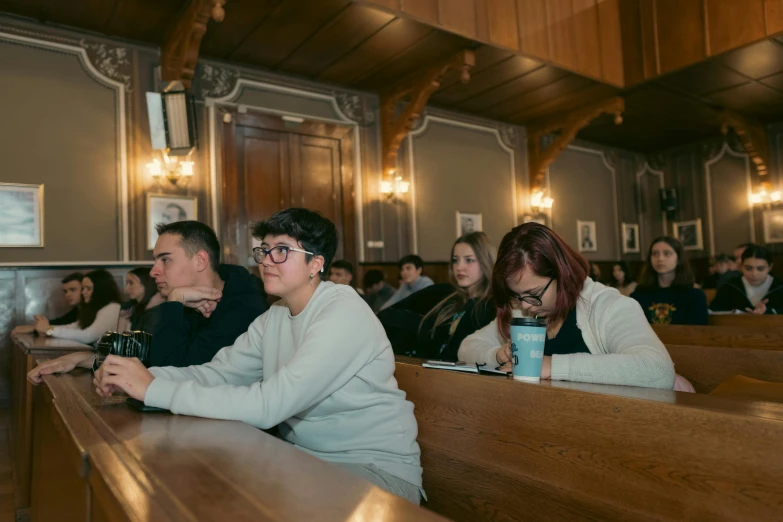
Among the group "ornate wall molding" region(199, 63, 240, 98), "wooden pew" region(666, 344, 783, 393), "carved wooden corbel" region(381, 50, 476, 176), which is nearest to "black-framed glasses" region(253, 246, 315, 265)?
"wooden pew" region(666, 344, 783, 393)

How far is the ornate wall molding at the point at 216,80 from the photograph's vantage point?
6.62 metres

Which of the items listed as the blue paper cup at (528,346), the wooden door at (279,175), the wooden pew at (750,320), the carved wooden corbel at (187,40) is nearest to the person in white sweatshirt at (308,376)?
the blue paper cup at (528,346)

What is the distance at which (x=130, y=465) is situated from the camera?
972mm

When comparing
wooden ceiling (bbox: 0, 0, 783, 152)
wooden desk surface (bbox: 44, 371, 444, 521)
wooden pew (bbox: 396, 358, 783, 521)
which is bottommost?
wooden pew (bbox: 396, 358, 783, 521)

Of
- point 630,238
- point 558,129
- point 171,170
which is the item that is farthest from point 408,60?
point 630,238

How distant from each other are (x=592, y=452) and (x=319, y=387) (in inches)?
27.1

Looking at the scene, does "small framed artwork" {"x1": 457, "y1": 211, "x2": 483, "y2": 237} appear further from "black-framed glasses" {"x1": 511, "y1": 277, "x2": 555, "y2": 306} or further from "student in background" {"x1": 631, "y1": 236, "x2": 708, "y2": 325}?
"black-framed glasses" {"x1": 511, "y1": 277, "x2": 555, "y2": 306}

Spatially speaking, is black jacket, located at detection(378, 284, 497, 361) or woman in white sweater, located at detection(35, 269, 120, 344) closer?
black jacket, located at detection(378, 284, 497, 361)

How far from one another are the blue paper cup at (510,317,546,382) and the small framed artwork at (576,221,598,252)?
9.35 meters

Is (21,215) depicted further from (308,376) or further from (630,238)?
(630,238)

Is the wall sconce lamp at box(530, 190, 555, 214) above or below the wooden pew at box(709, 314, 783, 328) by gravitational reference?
above

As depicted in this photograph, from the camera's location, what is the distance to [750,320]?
368 centimetres

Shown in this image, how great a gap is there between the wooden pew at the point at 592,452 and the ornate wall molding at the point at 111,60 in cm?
573

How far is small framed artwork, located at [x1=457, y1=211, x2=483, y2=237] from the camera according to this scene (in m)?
8.73
